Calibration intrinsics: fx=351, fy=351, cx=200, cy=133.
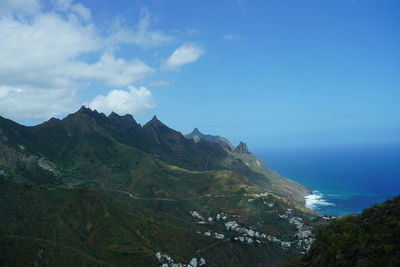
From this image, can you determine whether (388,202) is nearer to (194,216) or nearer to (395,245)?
(395,245)

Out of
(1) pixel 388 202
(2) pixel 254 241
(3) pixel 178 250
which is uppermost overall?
(1) pixel 388 202

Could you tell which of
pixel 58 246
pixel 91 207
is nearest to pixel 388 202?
pixel 58 246

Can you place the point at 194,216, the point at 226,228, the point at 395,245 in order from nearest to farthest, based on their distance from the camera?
the point at 395,245 → the point at 226,228 → the point at 194,216

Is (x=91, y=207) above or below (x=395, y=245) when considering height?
below

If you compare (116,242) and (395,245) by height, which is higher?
(395,245)

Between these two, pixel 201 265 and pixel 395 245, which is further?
pixel 201 265

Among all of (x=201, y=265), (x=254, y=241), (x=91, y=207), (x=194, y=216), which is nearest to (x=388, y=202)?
(x=201, y=265)

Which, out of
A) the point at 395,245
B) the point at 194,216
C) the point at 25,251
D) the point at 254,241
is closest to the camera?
the point at 395,245

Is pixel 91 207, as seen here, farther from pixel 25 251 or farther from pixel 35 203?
pixel 25 251

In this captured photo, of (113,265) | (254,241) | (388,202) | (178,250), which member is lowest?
(113,265)
